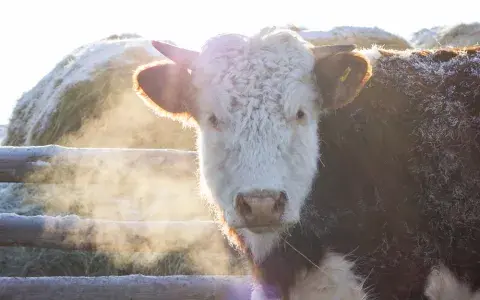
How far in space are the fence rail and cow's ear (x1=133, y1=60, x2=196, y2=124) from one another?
0.85 metres

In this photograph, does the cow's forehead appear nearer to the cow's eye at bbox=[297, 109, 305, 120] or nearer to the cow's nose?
the cow's eye at bbox=[297, 109, 305, 120]

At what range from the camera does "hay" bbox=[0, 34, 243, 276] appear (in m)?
4.44

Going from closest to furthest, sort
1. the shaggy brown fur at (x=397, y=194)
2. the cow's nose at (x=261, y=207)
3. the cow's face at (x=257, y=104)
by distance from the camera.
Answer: the cow's nose at (x=261, y=207), the cow's face at (x=257, y=104), the shaggy brown fur at (x=397, y=194)

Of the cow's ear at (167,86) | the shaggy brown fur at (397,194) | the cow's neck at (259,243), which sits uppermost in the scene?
the cow's ear at (167,86)

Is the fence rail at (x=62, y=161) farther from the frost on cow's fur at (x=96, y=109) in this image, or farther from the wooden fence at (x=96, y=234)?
the frost on cow's fur at (x=96, y=109)

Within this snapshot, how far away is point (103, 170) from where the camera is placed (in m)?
3.72

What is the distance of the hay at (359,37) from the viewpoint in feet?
29.3

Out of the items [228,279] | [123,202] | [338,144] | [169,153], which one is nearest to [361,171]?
[338,144]

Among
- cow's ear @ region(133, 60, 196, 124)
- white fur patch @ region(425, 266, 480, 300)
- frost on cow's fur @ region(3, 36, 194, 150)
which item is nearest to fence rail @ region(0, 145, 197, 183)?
cow's ear @ region(133, 60, 196, 124)

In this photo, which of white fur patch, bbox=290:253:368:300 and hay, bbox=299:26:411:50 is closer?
white fur patch, bbox=290:253:368:300

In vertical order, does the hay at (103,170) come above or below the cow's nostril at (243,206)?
below

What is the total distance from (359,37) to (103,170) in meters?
6.40

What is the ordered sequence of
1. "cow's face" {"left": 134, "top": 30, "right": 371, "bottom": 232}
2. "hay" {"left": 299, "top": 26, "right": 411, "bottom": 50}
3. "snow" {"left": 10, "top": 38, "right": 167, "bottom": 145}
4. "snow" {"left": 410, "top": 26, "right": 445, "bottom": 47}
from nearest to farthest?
1. "cow's face" {"left": 134, "top": 30, "right": 371, "bottom": 232}
2. "snow" {"left": 10, "top": 38, "right": 167, "bottom": 145}
3. "hay" {"left": 299, "top": 26, "right": 411, "bottom": 50}
4. "snow" {"left": 410, "top": 26, "right": 445, "bottom": 47}

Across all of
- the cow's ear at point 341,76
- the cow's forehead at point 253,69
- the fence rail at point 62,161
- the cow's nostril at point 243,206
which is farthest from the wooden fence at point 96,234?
the cow's ear at point 341,76
